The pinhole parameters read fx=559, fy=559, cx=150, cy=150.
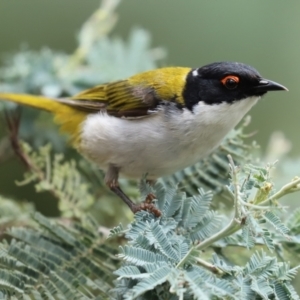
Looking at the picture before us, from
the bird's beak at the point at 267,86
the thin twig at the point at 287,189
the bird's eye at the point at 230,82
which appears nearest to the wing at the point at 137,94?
the bird's eye at the point at 230,82

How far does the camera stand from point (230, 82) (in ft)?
7.11

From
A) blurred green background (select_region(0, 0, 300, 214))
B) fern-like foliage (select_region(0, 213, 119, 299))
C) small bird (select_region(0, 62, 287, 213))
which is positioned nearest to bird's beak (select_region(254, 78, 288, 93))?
small bird (select_region(0, 62, 287, 213))

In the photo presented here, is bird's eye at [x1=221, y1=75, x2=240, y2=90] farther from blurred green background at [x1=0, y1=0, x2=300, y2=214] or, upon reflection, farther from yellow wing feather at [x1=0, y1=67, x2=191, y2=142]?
blurred green background at [x1=0, y1=0, x2=300, y2=214]

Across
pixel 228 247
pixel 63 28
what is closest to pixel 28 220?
pixel 228 247

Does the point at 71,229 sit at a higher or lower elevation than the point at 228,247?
higher

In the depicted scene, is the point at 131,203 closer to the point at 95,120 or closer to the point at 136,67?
the point at 95,120

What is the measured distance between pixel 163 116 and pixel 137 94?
24 centimetres

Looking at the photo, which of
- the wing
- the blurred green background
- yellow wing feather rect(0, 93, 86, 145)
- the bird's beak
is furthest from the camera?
the blurred green background

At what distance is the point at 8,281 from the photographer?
169cm

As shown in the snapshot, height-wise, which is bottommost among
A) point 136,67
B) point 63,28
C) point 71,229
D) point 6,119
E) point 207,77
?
point 71,229

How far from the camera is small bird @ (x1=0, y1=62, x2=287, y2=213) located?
219 centimetres

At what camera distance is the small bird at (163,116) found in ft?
7.18

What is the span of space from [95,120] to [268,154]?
0.89m

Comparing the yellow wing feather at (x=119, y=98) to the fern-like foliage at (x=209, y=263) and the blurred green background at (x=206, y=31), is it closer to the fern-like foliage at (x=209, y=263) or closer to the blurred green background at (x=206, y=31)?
the fern-like foliage at (x=209, y=263)
